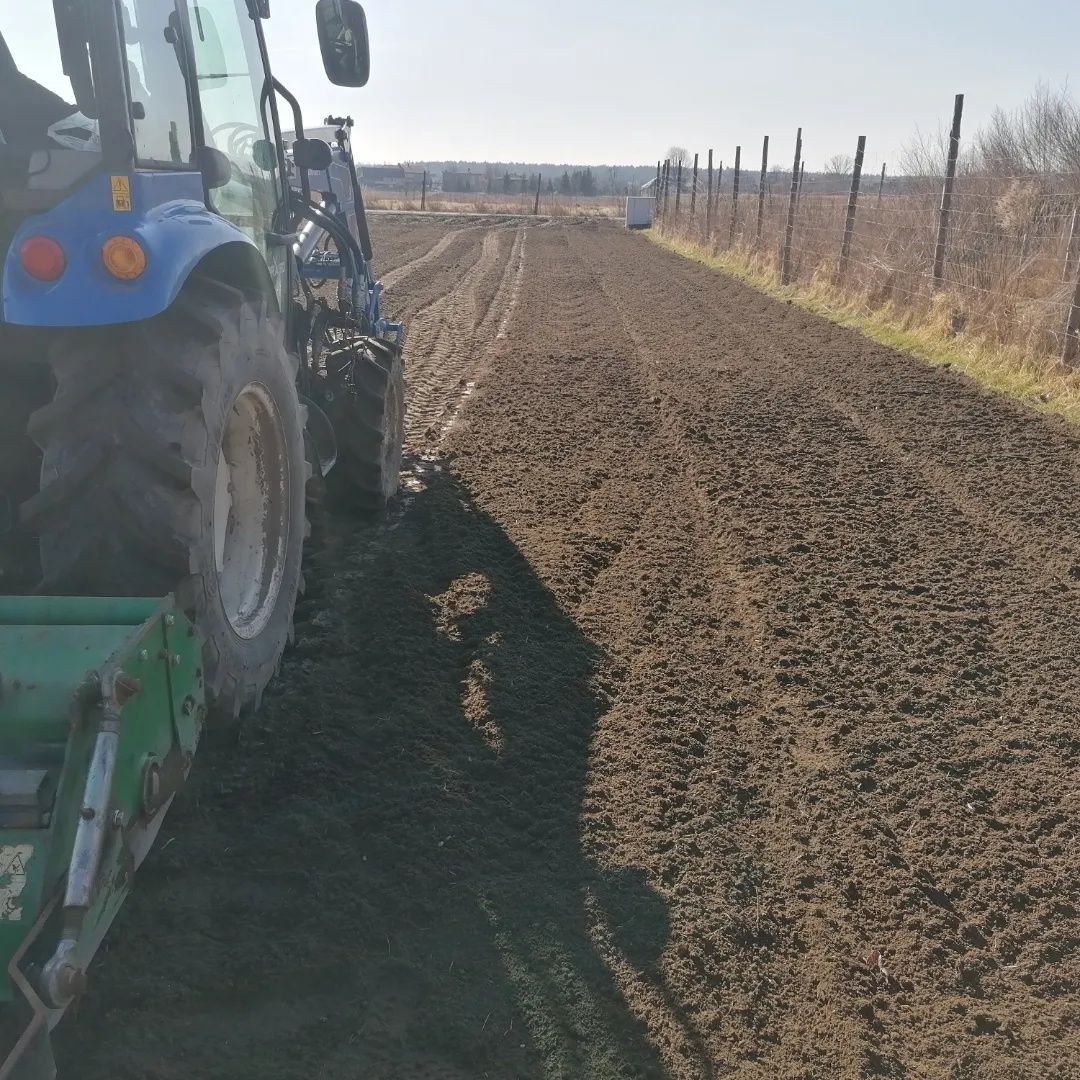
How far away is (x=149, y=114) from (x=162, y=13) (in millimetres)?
467

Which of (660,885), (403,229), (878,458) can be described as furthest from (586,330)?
(403,229)

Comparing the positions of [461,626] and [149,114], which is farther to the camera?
[461,626]

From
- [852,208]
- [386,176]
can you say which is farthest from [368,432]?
[386,176]


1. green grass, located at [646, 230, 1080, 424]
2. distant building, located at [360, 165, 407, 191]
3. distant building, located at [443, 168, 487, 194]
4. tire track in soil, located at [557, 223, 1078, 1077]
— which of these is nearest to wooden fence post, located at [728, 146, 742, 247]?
green grass, located at [646, 230, 1080, 424]

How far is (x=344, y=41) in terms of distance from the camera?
4215 mm

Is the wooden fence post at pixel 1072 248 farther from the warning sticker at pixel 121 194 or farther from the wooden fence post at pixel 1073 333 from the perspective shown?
the warning sticker at pixel 121 194

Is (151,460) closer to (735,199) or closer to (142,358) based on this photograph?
(142,358)

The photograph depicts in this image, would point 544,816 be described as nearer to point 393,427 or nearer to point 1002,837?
point 1002,837

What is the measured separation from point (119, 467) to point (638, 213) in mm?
39188

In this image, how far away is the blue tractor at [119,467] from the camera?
69.9 inches

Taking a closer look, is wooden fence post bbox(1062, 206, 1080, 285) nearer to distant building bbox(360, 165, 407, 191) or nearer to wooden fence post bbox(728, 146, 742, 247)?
wooden fence post bbox(728, 146, 742, 247)

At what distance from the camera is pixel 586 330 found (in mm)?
12039

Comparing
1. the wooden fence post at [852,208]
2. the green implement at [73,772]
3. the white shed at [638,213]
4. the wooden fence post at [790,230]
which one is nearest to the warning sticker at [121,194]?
the green implement at [73,772]

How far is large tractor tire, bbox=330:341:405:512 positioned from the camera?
5043 mm
